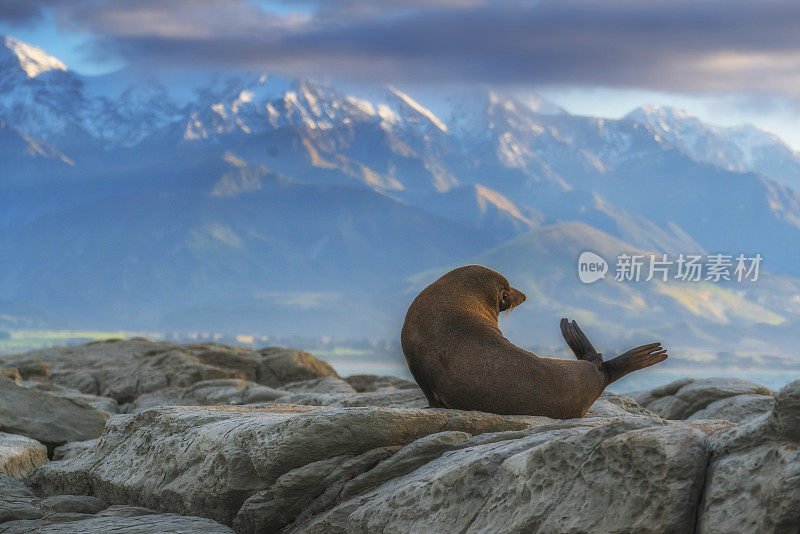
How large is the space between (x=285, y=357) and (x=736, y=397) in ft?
55.6

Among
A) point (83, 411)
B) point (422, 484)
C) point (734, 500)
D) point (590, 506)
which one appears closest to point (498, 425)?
point (422, 484)

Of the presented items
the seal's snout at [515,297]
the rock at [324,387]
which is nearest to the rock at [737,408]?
the seal's snout at [515,297]

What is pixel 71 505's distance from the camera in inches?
370

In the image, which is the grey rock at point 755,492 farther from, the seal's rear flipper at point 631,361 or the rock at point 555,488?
the seal's rear flipper at point 631,361

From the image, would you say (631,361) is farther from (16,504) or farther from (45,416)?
(45,416)

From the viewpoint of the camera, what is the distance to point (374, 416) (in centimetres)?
792

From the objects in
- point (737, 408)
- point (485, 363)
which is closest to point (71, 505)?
point (485, 363)

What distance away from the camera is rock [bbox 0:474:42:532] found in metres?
8.62

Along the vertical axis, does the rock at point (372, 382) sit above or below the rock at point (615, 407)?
above

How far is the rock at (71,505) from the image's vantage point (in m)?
9.20

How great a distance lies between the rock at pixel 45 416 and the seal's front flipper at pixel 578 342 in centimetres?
811

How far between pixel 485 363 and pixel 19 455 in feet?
21.8

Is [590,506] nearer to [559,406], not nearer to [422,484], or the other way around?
[422,484]

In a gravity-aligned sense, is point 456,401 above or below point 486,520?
above
